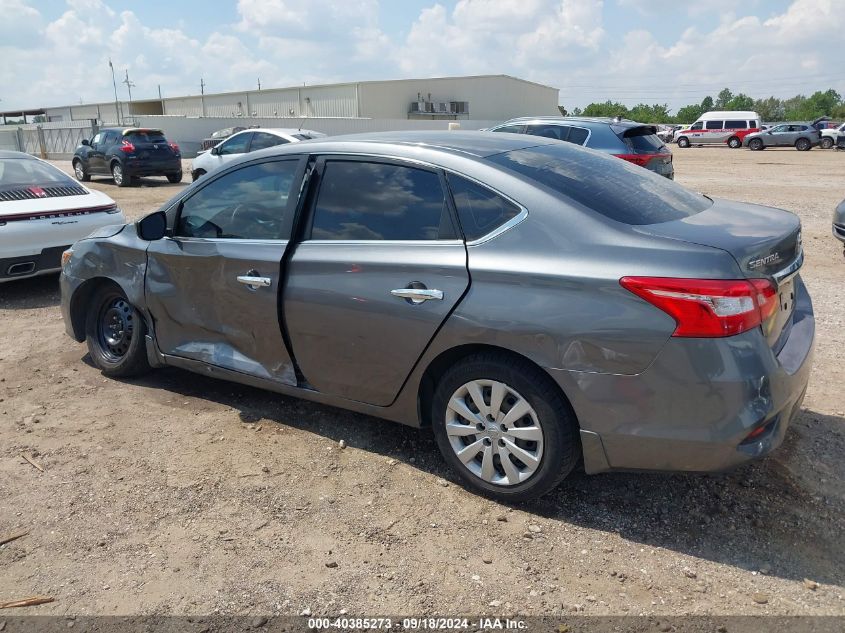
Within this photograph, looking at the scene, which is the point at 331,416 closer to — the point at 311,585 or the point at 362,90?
the point at 311,585

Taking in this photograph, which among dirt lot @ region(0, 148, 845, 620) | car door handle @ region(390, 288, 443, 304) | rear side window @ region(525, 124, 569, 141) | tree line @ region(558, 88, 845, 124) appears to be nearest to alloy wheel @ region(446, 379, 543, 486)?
dirt lot @ region(0, 148, 845, 620)

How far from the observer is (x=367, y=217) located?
3.53 m

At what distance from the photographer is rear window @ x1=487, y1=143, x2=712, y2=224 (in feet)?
10.2

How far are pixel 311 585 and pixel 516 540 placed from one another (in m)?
0.91

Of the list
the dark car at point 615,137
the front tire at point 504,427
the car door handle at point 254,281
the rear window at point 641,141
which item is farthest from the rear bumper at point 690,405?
the rear window at point 641,141

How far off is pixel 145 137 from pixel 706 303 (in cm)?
2053

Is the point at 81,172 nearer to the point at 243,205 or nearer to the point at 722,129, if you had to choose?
the point at 243,205

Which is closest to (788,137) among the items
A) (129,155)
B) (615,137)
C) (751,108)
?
(615,137)

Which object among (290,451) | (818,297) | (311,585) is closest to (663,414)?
(311,585)

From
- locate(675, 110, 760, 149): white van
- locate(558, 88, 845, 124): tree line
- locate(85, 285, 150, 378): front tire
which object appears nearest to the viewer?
locate(85, 285, 150, 378): front tire

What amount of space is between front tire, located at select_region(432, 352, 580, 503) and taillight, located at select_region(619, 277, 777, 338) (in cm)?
60

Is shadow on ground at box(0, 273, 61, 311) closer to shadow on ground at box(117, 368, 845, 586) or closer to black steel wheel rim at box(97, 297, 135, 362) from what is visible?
black steel wheel rim at box(97, 297, 135, 362)

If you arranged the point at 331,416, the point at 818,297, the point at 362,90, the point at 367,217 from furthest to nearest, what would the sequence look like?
the point at 362,90, the point at 818,297, the point at 331,416, the point at 367,217

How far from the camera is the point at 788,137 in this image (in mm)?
37875
